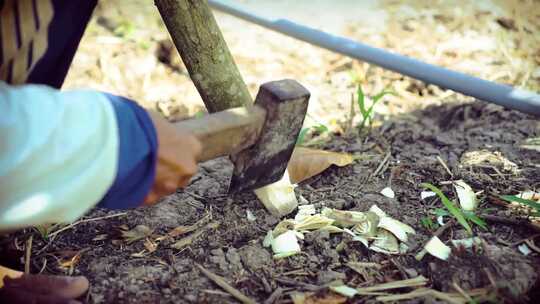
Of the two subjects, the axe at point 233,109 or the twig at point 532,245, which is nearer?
the axe at point 233,109

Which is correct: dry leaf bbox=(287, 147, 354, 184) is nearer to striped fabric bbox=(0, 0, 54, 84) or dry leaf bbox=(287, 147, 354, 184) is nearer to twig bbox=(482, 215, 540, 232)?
twig bbox=(482, 215, 540, 232)

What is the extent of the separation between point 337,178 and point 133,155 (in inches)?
42.5

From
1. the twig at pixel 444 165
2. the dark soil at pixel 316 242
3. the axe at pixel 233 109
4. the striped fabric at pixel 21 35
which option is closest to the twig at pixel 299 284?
the dark soil at pixel 316 242

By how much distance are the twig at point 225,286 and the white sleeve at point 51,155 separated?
0.57 metres

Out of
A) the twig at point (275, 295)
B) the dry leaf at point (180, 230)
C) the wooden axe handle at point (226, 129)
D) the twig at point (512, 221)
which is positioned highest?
the wooden axe handle at point (226, 129)

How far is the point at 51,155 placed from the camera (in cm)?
112

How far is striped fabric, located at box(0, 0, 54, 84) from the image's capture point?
4.40ft

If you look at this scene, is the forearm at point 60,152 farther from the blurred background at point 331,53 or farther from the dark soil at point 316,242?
the blurred background at point 331,53

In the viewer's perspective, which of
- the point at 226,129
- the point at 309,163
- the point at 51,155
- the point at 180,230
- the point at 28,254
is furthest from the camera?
the point at 309,163

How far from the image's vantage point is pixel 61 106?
45.8 inches

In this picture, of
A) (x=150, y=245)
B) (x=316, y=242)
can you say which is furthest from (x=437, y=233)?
(x=150, y=245)

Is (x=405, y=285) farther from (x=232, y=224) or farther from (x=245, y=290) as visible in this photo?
(x=232, y=224)

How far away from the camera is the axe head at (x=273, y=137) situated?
63.1 inches

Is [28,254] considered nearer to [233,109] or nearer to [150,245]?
[150,245]
